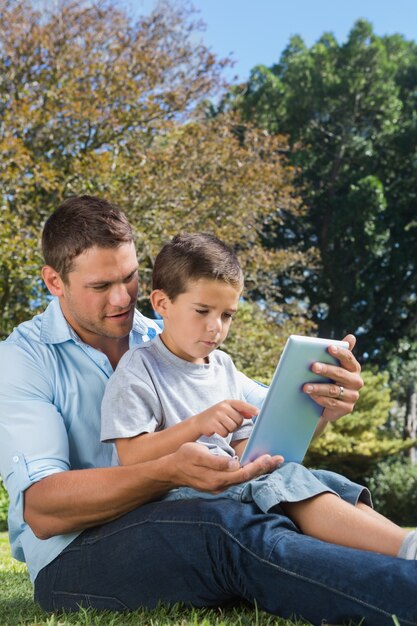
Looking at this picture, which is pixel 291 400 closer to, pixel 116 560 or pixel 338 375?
pixel 338 375

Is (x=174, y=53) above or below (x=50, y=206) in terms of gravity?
above

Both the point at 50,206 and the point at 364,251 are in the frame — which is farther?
the point at 364,251

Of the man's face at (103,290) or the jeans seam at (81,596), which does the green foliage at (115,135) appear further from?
the jeans seam at (81,596)

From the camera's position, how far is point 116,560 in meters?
2.86

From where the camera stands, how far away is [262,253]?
50.1 feet

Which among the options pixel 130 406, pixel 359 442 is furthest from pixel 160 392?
pixel 359 442

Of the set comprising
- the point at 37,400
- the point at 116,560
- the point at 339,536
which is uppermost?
the point at 37,400

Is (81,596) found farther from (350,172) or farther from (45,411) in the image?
(350,172)

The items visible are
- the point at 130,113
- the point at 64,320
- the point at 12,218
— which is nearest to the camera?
the point at 64,320

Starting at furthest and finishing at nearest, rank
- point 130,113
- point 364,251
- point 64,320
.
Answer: point 364,251, point 130,113, point 64,320

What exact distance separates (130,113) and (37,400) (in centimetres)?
1179

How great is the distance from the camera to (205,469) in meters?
2.55

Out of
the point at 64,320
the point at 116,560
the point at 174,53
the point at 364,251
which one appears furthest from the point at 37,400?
the point at 364,251

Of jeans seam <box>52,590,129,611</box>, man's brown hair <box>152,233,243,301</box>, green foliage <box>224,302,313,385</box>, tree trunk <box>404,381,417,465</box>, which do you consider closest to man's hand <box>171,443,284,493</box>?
jeans seam <box>52,590,129,611</box>
